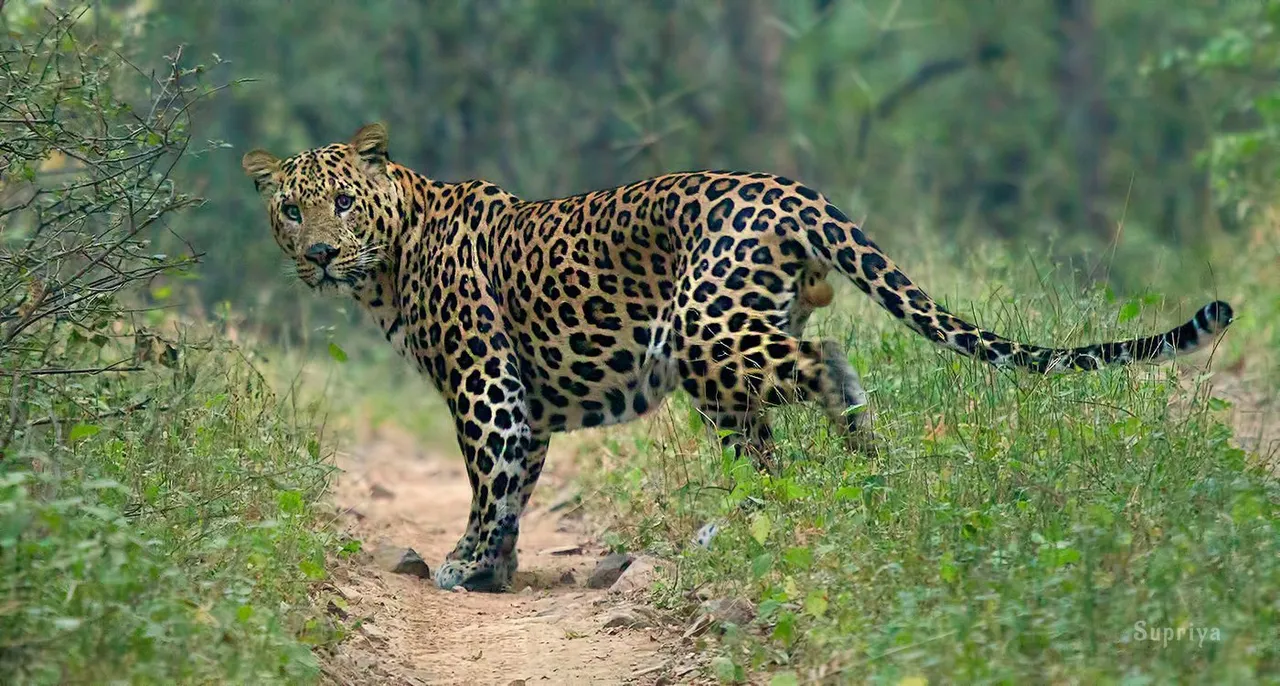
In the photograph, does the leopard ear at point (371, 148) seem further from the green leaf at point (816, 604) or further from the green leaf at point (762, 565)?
the green leaf at point (816, 604)

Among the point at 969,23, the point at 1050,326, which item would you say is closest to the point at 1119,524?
the point at 1050,326

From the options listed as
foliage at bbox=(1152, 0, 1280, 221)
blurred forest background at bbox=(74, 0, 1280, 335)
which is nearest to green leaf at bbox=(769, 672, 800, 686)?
foliage at bbox=(1152, 0, 1280, 221)

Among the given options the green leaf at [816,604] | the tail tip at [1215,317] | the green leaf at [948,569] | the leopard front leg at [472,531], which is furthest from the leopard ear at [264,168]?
the tail tip at [1215,317]

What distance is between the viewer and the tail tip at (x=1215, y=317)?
5.49 m

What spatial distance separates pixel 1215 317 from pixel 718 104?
19.5 m

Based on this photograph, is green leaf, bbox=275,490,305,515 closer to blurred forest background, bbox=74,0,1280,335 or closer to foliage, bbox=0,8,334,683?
foliage, bbox=0,8,334,683

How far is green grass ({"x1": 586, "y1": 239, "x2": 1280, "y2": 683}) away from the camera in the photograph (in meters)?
4.47

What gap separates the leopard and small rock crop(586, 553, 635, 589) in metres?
0.45

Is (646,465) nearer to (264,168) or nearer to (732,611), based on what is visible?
(264,168)

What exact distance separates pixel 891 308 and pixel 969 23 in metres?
25.1

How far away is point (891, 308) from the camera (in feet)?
21.4

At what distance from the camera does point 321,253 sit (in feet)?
25.0

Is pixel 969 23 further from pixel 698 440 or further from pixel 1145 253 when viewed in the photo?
pixel 698 440

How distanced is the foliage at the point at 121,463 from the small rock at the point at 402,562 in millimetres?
533
